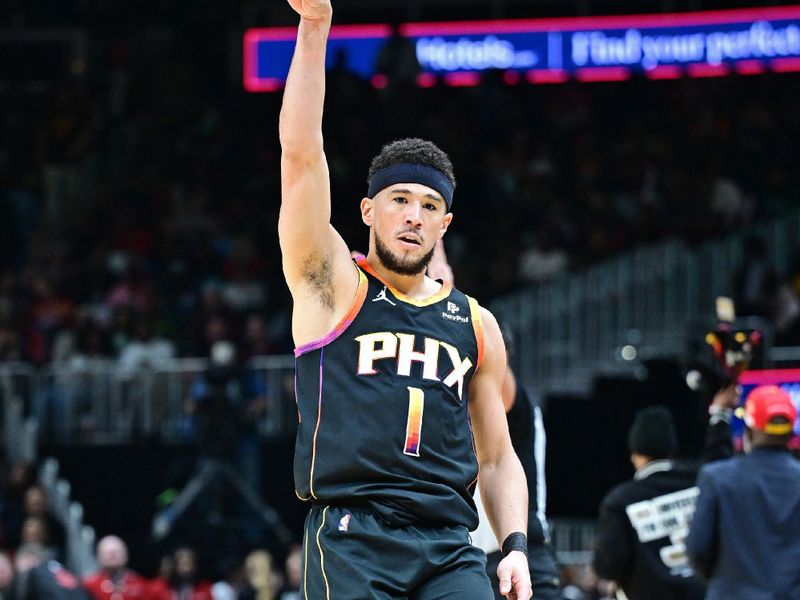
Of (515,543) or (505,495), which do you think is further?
(505,495)

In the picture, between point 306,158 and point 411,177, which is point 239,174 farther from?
point 306,158

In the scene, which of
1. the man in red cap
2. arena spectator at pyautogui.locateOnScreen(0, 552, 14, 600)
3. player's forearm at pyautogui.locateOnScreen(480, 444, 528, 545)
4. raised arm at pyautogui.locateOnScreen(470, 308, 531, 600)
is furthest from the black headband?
arena spectator at pyautogui.locateOnScreen(0, 552, 14, 600)

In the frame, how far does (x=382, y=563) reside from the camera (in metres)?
4.78

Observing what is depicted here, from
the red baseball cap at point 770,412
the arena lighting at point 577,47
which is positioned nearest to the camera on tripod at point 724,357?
the red baseball cap at point 770,412

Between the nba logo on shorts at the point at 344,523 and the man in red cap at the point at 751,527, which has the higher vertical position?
the nba logo on shorts at the point at 344,523

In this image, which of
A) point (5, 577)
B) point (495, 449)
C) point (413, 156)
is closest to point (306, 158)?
point (413, 156)

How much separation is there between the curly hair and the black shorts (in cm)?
116

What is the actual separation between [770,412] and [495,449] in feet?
8.46

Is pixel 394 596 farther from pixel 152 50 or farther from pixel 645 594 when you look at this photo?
pixel 152 50

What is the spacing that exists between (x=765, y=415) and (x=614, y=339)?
866 cm

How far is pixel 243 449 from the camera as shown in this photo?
15188 mm

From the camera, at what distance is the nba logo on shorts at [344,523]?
4832 millimetres

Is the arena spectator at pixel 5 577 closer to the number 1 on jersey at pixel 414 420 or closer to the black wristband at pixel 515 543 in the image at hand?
the black wristband at pixel 515 543

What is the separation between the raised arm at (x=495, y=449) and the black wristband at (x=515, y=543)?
0.05 m
